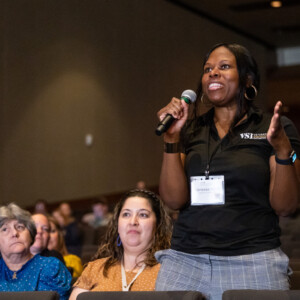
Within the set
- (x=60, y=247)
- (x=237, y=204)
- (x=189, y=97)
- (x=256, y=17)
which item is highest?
(x=256, y=17)

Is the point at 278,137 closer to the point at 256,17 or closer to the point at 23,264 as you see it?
the point at 23,264

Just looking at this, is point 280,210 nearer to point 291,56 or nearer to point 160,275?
point 160,275

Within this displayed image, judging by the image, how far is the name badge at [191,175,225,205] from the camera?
2045 millimetres

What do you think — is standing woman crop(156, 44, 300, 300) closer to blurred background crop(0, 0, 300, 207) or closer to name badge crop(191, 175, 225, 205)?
name badge crop(191, 175, 225, 205)

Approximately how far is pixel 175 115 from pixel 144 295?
0.60 metres

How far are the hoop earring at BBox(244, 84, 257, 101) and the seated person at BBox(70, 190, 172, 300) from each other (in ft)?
2.99

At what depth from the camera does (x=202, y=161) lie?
2.12 m

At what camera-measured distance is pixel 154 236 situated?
2896 millimetres

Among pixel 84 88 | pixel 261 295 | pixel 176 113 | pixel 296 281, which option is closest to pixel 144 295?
pixel 261 295

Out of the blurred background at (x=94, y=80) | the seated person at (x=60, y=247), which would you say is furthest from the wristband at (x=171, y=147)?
the blurred background at (x=94, y=80)

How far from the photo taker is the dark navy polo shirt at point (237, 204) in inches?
79.3

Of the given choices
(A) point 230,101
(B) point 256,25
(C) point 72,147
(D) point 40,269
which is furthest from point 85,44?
(A) point 230,101

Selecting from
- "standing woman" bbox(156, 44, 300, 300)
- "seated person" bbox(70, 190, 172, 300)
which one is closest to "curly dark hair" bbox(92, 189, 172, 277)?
"seated person" bbox(70, 190, 172, 300)

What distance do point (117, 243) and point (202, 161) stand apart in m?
0.94
